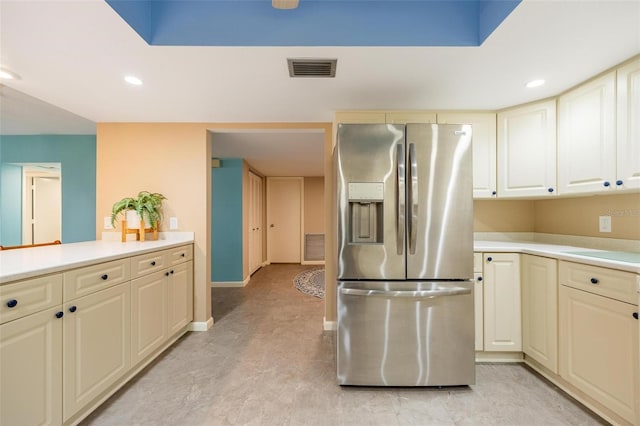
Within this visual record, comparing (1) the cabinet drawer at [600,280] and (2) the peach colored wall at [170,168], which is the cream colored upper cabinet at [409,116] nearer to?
(2) the peach colored wall at [170,168]

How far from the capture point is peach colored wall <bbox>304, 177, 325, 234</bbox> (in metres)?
6.63

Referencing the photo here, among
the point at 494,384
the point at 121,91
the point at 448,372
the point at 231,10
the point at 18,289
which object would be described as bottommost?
the point at 494,384

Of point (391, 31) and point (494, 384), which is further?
point (494, 384)

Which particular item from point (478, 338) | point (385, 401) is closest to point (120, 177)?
point (385, 401)

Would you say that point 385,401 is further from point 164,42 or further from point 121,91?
point 121,91

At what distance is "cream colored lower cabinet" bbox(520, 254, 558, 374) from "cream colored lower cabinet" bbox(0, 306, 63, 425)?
2.99 metres

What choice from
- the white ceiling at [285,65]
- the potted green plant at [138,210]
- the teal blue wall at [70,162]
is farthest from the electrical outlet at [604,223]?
the teal blue wall at [70,162]

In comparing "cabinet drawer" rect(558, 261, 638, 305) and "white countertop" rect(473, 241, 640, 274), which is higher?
"white countertop" rect(473, 241, 640, 274)

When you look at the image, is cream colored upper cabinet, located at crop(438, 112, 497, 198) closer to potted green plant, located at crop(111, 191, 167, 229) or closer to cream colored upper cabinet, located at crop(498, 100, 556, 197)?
cream colored upper cabinet, located at crop(498, 100, 556, 197)

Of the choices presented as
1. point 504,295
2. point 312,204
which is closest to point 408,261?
point 504,295

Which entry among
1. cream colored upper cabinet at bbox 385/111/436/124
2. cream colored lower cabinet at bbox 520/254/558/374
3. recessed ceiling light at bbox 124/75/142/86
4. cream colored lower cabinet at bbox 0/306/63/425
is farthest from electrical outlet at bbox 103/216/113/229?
cream colored lower cabinet at bbox 520/254/558/374

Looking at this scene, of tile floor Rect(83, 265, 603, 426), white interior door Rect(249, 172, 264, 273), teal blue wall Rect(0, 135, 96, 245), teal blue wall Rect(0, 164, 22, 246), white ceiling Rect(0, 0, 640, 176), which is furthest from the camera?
white interior door Rect(249, 172, 264, 273)

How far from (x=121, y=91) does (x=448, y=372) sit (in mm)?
3168

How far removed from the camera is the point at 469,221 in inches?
70.3
